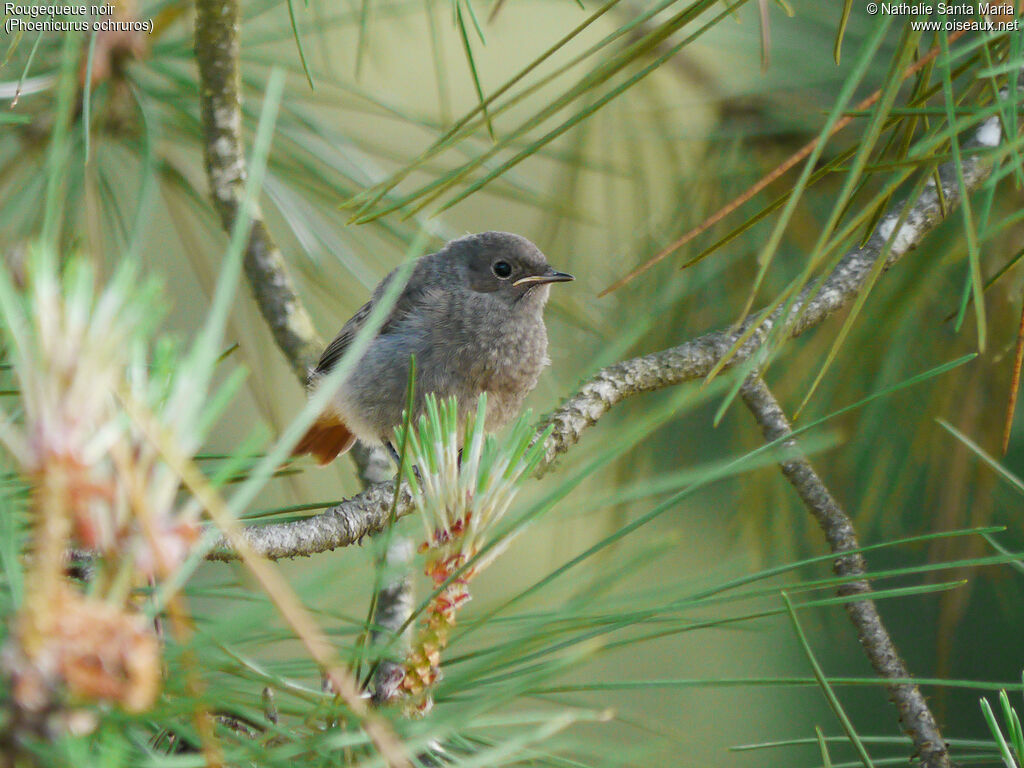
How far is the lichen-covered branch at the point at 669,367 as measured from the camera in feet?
4.54

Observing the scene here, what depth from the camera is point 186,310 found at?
169 inches

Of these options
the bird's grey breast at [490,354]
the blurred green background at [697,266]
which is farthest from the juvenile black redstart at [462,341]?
the blurred green background at [697,266]

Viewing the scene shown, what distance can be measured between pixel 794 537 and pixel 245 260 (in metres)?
1.45

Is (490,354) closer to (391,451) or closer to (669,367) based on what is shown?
(391,451)

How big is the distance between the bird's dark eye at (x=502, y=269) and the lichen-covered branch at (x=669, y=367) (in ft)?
3.72

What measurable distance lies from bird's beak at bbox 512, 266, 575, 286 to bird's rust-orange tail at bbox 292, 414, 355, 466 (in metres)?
0.80

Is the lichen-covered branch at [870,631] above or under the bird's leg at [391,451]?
under

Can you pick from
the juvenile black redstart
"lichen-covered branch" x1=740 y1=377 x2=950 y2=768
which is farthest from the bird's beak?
"lichen-covered branch" x1=740 y1=377 x2=950 y2=768

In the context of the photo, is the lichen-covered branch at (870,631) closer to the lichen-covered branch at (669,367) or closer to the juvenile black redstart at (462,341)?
the lichen-covered branch at (669,367)

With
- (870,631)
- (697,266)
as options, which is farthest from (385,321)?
(870,631)

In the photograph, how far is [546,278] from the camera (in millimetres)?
2736

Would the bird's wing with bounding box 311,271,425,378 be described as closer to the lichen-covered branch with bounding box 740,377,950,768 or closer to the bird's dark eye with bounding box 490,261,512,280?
the bird's dark eye with bounding box 490,261,512,280

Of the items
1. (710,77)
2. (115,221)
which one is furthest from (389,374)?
(710,77)

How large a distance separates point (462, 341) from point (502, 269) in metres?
0.33
